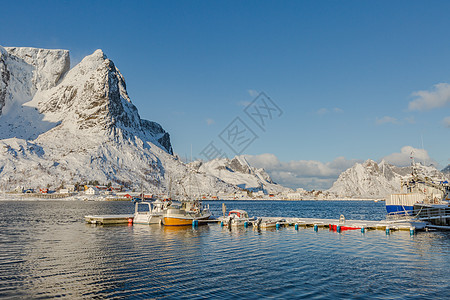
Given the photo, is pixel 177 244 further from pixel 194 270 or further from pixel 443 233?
pixel 443 233

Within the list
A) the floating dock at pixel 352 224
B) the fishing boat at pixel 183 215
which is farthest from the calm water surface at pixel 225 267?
the fishing boat at pixel 183 215

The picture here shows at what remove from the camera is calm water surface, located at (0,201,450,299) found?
22.0 m

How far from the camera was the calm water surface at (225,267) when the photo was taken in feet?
72.3

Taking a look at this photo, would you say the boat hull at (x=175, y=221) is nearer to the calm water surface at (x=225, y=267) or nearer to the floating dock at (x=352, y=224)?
the floating dock at (x=352, y=224)

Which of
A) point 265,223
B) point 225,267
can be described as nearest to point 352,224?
point 265,223

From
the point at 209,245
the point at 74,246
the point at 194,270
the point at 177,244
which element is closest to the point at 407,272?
the point at 194,270

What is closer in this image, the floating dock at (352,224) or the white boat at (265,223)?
the floating dock at (352,224)

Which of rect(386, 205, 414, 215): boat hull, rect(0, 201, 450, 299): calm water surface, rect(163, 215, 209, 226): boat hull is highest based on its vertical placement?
rect(386, 205, 414, 215): boat hull

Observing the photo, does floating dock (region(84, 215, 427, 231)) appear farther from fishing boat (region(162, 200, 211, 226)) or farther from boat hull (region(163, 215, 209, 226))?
boat hull (region(163, 215, 209, 226))

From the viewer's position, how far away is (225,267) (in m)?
29.2

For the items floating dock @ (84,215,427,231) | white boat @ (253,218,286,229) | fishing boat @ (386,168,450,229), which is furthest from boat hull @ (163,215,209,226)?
fishing boat @ (386,168,450,229)

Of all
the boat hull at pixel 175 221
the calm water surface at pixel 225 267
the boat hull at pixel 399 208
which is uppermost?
the boat hull at pixel 399 208

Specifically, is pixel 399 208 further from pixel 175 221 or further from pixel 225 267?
pixel 225 267

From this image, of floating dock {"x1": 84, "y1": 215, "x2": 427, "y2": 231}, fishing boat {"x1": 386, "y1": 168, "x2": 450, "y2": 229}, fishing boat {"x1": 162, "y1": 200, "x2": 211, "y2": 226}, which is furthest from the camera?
fishing boat {"x1": 162, "y1": 200, "x2": 211, "y2": 226}
